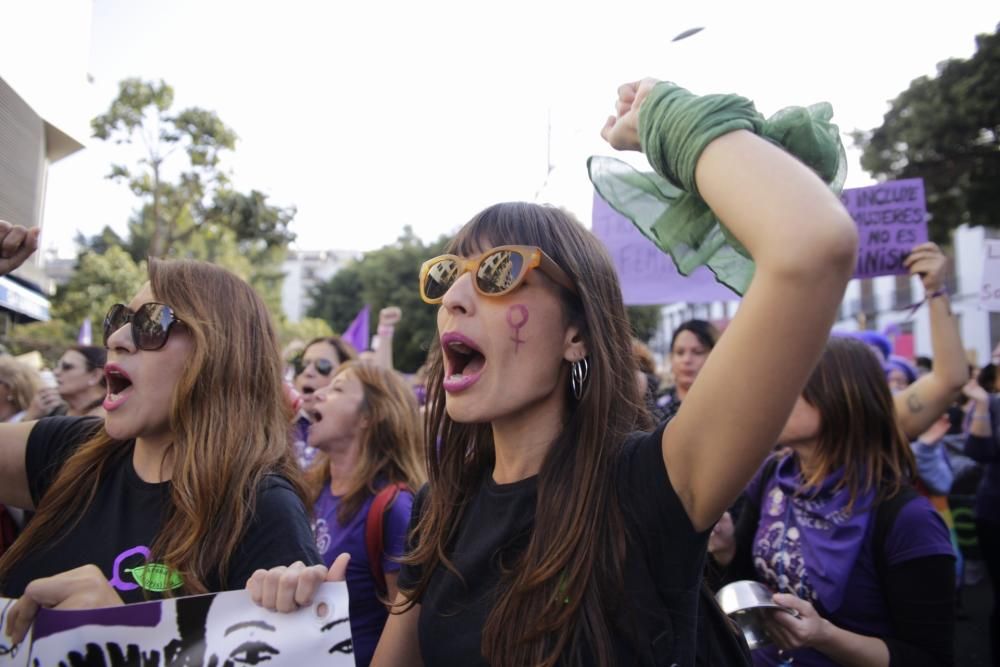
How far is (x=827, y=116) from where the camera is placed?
4.57 ft

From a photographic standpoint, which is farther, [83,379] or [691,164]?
[83,379]

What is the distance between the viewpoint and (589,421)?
5.03ft

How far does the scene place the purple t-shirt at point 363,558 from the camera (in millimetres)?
2869

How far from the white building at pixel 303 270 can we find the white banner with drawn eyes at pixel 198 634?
84815mm

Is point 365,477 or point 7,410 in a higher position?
point 7,410

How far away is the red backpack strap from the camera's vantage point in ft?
9.59

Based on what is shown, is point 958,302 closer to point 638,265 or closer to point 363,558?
point 638,265

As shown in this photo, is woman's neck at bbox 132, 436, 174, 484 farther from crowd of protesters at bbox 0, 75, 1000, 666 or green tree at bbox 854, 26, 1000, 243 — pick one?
green tree at bbox 854, 26, 1000, 243

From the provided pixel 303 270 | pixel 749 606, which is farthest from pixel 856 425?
pixel 303 270

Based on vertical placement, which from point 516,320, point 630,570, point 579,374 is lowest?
point 630,570

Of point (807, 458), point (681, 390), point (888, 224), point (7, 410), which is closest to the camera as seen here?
point (807, 458)

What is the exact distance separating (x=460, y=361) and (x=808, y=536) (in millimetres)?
1455

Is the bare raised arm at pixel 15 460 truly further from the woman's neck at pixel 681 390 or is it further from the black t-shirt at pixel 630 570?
the woman's neck at pixel 681 390

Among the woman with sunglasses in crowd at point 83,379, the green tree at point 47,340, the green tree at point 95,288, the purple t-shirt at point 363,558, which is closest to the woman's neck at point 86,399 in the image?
the woman with sunglasses in crowd at point 83,379
